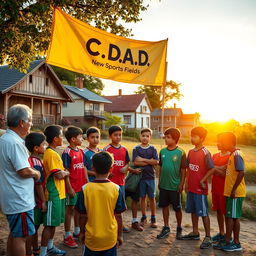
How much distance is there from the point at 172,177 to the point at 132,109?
149 feet

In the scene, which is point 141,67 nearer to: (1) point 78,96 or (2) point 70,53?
(2) point 70,53

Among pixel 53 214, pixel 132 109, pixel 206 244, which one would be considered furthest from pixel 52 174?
pixel 132 109

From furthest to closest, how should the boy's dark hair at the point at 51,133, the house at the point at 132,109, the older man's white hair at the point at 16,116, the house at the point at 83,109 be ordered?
the house at the point at 132,109, the house at the point at 83,109, the boy's dark hair at the point at 51,133, the older man's white hair at the point at 16,116

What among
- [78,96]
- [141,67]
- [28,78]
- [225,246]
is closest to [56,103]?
[28,78]

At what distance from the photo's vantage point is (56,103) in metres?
30.8

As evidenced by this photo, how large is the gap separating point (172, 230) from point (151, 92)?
66.6 metres

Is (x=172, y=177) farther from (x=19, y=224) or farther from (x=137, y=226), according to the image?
(x=19, y=224)

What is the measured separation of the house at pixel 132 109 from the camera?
50531 millimetres

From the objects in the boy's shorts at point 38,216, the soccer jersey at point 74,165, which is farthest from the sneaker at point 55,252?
the soccer jersey at point 74,165

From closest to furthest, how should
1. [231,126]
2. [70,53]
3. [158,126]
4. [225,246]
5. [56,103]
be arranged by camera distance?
1. [225,246]
2. [70,53]
3. [56,103]
4. [231,126]
5. [158,126]

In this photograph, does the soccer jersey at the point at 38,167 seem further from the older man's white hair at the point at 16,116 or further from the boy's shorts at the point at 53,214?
the older man's white hair at the point at 16,116

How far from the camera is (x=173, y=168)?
16.0ft

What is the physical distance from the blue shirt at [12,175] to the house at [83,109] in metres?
36.3

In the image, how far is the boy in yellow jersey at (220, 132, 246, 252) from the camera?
14.0 ft
